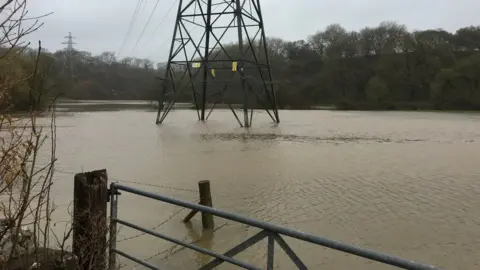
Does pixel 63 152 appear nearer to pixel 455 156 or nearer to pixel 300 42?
pixel 455 156

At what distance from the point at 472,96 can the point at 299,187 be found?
58.6m

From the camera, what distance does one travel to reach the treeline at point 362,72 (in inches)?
2452

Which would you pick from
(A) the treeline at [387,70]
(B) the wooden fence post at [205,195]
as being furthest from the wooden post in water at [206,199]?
(A) the treeline at [387,70]

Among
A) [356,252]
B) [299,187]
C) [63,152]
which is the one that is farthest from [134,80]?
[356,252]

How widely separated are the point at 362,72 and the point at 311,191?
234ft

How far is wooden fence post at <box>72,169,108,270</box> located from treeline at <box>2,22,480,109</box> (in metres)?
56.0

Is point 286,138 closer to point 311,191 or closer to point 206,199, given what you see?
point 311,191

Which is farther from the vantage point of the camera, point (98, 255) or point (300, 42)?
point (300, 42)

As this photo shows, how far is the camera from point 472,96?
2345 inches

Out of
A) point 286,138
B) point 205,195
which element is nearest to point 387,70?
point 286,138

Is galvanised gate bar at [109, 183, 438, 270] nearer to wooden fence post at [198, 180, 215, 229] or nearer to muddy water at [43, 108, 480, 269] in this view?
muddy water at [43, 108, 480, 269]

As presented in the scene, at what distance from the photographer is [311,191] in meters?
8.62

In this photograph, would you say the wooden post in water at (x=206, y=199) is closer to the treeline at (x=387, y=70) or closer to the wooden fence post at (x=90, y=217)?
the wooden fence post at (x=90, y=217)

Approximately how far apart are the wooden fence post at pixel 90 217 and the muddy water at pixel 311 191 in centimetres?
170
